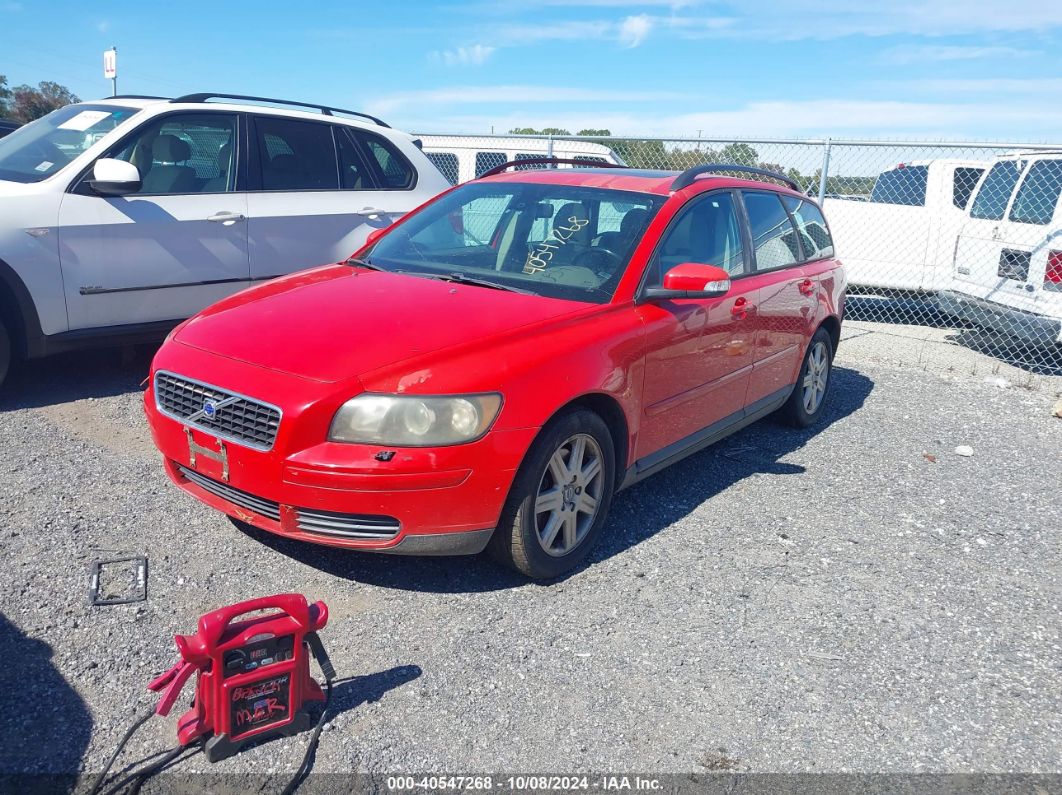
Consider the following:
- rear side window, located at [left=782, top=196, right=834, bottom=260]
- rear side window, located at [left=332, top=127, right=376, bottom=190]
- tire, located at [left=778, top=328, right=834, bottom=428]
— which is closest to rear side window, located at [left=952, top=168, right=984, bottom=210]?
rear side window, located at [left=782, top=196, right=834, bottom=260]

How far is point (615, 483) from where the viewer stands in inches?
160

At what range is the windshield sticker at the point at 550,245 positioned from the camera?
4290 millimetres

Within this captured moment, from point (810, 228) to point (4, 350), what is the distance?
516 cm

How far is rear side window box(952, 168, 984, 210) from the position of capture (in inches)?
409

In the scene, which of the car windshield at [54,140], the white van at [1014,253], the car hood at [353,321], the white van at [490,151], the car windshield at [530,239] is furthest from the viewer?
the white van at [490,151]

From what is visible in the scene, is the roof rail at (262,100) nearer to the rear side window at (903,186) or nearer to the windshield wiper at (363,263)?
the windshield wiper at (363,263)

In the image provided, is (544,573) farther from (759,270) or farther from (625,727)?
(759,270)

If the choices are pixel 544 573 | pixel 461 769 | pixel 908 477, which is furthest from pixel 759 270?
pixel 461 769

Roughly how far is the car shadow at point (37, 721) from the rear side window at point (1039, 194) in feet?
27.8

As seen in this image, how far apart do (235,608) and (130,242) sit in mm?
3792

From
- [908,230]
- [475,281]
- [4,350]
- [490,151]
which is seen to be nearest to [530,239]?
[475,281]

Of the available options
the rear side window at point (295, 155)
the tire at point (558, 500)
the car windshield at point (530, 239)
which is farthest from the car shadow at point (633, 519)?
the rear side window at point (295, 155)

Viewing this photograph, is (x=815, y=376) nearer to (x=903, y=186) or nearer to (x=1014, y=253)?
(x=1014, y=253)

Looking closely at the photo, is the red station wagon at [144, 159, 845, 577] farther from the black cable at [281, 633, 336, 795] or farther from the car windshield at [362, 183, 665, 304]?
the black cable at [281, 633, 336, 795]
